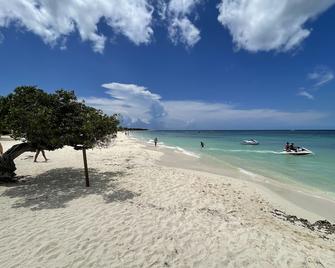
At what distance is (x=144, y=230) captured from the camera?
21.5 ft

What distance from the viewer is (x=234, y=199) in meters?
10.2

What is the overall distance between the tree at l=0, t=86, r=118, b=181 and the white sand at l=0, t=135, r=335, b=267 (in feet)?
5.58

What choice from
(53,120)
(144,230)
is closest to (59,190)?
(53,120)

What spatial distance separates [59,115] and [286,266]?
8.78 m

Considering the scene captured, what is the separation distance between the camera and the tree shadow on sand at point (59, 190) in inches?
332

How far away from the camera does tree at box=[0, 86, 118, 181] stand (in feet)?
29.4

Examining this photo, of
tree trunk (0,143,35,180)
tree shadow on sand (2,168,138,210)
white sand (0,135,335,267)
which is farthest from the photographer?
tree trunk (0,143,35,180)

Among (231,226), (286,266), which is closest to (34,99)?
(231,226)

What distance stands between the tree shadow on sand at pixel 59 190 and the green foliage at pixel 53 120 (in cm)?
163

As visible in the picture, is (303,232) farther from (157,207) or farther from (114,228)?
(114,228)

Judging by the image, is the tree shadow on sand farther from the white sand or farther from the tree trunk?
the tree trunk

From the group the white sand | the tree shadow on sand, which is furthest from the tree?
the white sand

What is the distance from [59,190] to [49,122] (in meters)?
2.58

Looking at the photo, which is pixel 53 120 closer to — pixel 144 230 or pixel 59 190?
pixel 59 190
